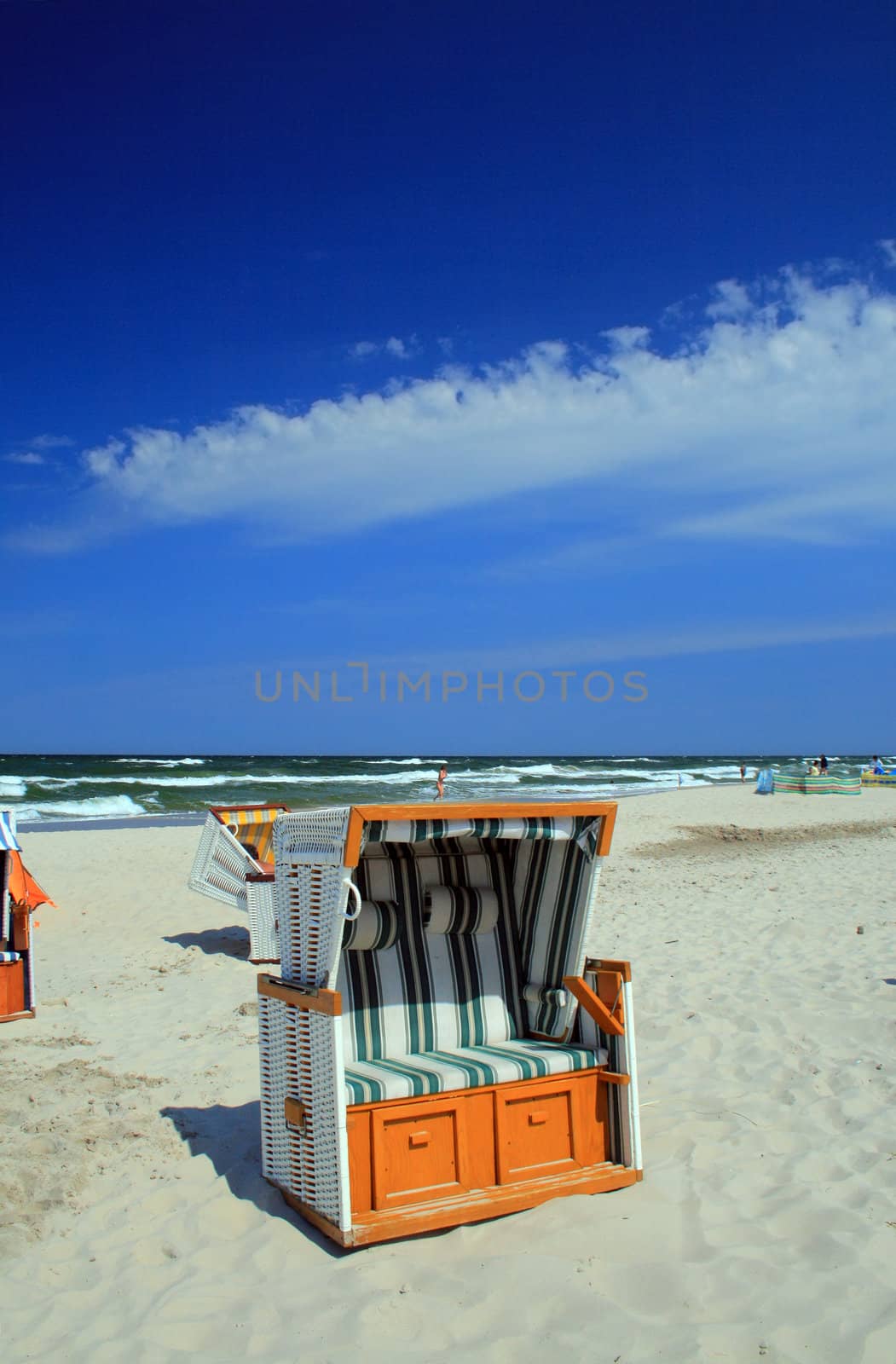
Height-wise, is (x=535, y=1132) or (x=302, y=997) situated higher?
(x=302, y=997)

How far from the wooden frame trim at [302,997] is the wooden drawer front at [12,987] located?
3596 millimetres

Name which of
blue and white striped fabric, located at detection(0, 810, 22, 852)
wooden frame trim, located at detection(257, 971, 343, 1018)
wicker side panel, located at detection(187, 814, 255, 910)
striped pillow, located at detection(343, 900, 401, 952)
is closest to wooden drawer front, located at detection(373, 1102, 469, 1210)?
wooden frame trim, located at detection(257, 971, 343, 1018)

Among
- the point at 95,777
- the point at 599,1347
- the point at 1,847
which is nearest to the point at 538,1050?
the point at 599,1347

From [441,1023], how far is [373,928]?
22.1 inches

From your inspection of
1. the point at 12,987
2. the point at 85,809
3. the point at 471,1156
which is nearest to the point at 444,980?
the point at 471,1156

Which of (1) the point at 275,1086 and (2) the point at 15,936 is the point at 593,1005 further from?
(2) the point at 15,936

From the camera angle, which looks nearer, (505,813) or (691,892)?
(505,813)

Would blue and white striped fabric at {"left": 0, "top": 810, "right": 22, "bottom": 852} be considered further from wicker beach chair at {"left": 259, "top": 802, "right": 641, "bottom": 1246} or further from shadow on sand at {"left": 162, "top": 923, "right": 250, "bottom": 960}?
wicker beach chair at {"left": 259, "top": 802, "right": 641, "bottom": 1246}

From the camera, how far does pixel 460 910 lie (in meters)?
4.82

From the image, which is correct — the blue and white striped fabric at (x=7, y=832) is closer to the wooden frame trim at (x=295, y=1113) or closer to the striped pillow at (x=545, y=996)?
the wooden frame trim at (x=295, y=1113)

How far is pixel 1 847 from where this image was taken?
7.32 m

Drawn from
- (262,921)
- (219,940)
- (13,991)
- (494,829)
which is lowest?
(219,940)

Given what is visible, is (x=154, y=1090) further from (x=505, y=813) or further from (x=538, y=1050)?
(x=505, y=813)

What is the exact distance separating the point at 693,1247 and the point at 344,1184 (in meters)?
1.32
